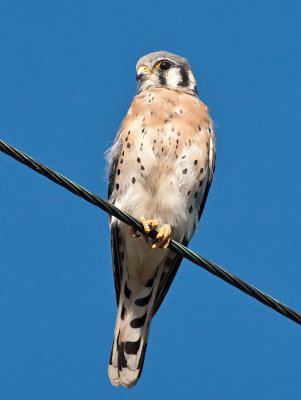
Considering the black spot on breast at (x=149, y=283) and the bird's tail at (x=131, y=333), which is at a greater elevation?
the black spot on breast at (x=149, y=283)

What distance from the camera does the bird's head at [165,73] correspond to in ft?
19.0

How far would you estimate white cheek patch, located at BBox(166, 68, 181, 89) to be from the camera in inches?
226

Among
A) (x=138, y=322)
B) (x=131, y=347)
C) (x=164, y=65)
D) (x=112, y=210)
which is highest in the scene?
(x=164, y=65)

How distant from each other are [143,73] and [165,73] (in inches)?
7.2

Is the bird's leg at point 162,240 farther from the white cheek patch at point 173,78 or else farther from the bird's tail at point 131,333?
the white cheek patch at point 173,78

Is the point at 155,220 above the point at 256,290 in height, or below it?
above

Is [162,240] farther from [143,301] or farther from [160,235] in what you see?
[143,301]

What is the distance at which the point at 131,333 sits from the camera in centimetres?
513

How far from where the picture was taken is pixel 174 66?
6047 millimetres

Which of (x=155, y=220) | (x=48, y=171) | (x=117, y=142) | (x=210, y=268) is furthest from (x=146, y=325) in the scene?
(x=48, y=171)

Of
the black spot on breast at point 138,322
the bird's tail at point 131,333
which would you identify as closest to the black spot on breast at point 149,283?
the bird's tail at point 131,333

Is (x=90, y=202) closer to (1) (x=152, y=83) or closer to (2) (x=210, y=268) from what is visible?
(2) (x=210, y=268)

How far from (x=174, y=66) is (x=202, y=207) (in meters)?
1.33

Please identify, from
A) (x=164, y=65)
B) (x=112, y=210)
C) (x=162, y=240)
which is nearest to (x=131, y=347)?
(x=162, y=240)
